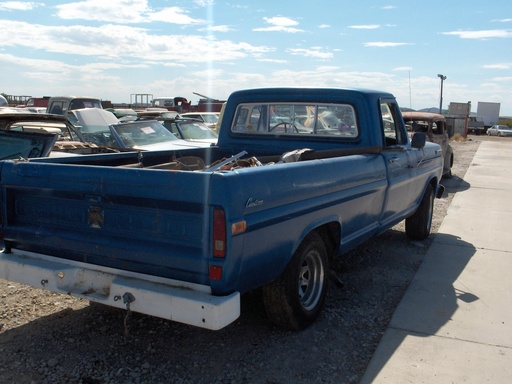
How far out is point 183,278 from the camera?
342 centimetres

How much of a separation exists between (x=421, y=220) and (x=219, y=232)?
4575mm

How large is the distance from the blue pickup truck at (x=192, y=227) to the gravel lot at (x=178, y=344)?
30cm

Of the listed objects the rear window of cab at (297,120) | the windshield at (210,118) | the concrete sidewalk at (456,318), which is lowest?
the concrete sidewalk at (456,318)

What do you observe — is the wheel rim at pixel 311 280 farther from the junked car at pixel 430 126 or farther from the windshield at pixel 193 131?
the junked car at pixel 430 126

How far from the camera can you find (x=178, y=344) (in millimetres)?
4047

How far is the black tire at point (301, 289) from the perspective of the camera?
13.1 ft

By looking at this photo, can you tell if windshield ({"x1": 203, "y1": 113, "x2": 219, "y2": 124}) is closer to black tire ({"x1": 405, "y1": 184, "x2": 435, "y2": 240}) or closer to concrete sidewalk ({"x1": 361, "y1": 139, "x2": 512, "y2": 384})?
concrete sidewalk ({"x1": 361, "y1": 139, "x2": 512, "y2": 384})

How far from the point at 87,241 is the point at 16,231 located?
0.71m

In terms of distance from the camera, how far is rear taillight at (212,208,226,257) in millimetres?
3184

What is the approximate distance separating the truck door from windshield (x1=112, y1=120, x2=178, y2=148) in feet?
17.2

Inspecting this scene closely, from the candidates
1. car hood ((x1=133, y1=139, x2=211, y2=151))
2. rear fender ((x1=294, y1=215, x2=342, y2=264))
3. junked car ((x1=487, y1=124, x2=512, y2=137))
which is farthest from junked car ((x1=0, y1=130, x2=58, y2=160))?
junked car ((x1=487, y1=124, x2=512, y2=137))

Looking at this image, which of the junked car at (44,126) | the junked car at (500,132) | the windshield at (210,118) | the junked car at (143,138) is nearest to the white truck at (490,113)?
the junked car at (500,132)

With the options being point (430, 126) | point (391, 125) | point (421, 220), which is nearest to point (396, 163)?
point (391, 125)

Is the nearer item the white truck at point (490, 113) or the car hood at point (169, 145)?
the car hood at point (169, 145)
